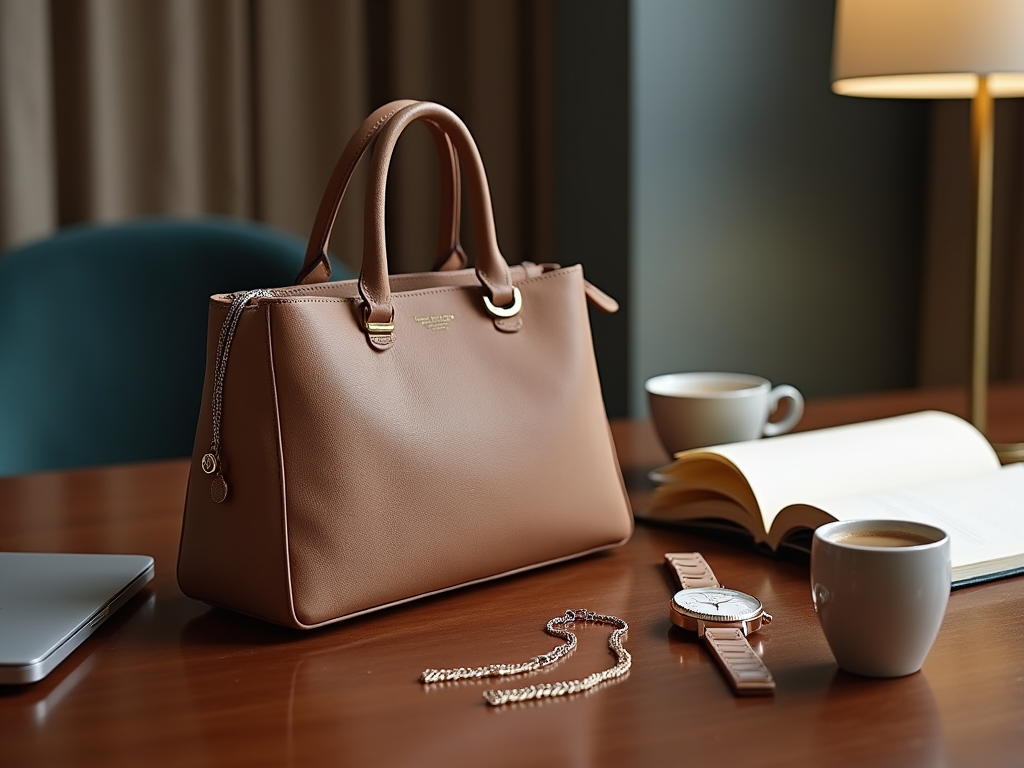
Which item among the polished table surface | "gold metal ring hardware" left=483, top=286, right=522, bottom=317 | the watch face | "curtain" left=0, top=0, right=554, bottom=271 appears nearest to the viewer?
the polished table surface

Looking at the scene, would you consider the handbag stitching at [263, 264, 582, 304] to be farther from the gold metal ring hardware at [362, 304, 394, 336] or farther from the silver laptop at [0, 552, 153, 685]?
the silver laptop at [0, 552, 153, 685]

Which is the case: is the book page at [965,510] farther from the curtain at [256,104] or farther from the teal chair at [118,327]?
the curtain at [256,104]

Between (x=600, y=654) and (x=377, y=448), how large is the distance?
183 mm

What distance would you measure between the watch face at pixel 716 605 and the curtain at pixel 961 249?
62.5 inches

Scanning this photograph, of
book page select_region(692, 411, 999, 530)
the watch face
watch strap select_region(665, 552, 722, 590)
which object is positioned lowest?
watch strap select_region(665, 552, 722, 590)

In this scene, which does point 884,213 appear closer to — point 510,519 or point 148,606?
point 510,519

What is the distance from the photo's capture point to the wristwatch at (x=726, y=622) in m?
0.60

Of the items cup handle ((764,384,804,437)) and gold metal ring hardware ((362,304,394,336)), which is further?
cup handle ((764,384,804,437))

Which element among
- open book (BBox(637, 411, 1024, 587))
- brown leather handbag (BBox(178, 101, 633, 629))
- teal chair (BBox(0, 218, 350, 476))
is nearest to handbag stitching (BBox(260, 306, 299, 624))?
brown leather handbag (BBox(178, 101, 633, 629))

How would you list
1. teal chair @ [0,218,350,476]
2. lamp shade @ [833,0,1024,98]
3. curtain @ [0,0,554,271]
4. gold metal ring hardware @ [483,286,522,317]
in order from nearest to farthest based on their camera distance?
gold metal ring hardware @ [483,286,522,317], lamp shade @ [833,0,1024,98], teal chair @ [0,218,350,476], curtain @ [0,0,554,271]

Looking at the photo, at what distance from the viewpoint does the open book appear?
31.6 inches

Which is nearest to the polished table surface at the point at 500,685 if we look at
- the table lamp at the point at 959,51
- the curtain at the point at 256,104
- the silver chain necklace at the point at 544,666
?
the silver chain necklace at the point at 544,666

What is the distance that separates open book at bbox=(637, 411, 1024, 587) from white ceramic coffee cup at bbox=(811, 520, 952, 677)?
172mm

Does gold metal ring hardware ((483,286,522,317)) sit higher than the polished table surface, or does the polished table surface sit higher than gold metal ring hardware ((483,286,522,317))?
gold metal ring hardware ((483,286,522,317))
